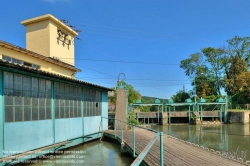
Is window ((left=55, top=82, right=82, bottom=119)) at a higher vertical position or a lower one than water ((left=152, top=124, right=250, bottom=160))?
higher

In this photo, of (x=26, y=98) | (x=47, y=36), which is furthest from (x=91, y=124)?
(x=47, y=36)

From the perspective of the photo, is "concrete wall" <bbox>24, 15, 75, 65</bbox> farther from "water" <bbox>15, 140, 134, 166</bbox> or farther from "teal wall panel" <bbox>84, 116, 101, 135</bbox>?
"water" <bbox>15, 140, 134, 166</bbox>

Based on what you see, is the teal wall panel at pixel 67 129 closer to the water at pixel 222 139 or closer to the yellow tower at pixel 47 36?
the water at pixel 222 139

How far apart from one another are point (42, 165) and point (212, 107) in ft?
113

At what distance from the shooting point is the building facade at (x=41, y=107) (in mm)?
6863

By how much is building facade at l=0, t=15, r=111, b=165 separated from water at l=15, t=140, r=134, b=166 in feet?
1.43

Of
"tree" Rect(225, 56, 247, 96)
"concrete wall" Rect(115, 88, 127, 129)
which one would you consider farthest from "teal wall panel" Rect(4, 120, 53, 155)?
"tree" Rect(225, 56, 247, 96)

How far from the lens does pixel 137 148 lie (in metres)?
8.33

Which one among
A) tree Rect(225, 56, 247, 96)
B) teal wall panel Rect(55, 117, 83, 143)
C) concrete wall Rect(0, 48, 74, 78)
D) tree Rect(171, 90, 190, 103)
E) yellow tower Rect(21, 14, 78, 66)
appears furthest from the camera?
tree Rect(171, 90, 190, 103)

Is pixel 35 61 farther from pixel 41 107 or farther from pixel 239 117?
pixel 239 117

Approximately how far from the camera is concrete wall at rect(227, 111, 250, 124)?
29.5 metres

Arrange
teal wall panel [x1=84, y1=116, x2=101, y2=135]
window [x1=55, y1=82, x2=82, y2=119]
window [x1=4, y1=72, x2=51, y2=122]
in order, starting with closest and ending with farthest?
1. window [x1=4, y1=72, x2=51, y2=122]
2. window [x1=55, y1=82, x2=82, y2=119]
3. teal wall panel [x1=84, y1=116, x2=101, y2=135]

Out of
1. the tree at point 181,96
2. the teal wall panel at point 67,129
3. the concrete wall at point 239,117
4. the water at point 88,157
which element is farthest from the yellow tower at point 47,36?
the tree at point 181,96

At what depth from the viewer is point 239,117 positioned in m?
30.2
